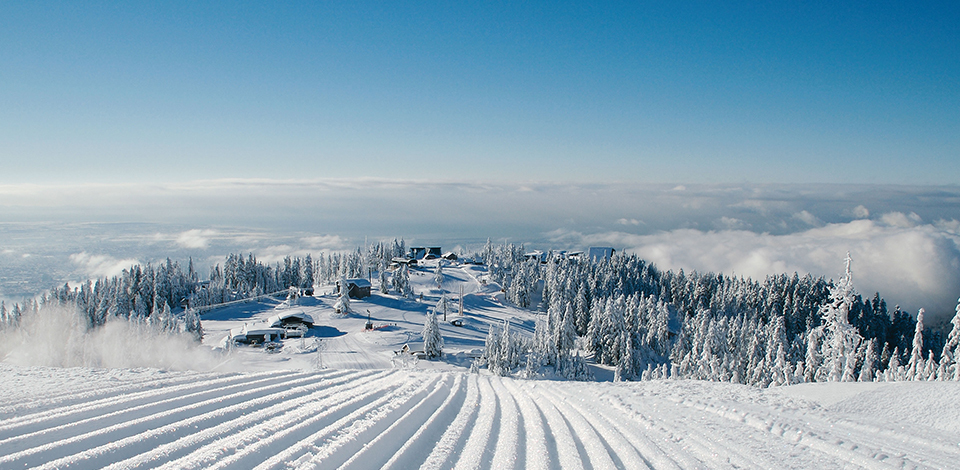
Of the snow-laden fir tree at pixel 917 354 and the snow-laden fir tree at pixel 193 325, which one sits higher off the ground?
the snow-laden fir tree at pixel 917 354

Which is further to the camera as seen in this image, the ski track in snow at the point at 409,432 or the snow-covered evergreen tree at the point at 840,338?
the snow-covered evergreen tree at the point at 840,338

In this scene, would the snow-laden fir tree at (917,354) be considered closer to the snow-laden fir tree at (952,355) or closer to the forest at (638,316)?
the forest at (638,316)

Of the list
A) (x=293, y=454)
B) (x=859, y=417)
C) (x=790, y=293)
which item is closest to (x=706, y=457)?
(x=859, y=417)

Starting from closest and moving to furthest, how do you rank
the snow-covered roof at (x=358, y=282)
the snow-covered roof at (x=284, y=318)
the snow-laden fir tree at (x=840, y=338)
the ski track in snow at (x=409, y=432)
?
1. the ski track in snow at (x=409, y=432)
2. the snow-laden fir tree at (x=840, y=338)
3. the snow-covered roof at (x=284, y=318)
4. the snow-covered roof at (x=358, y=282)

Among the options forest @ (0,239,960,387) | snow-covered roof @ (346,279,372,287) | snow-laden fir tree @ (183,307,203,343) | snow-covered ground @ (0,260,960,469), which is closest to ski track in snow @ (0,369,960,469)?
snow-covered ground @ (0,260,960,469)

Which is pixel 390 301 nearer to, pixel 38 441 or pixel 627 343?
pixel 627 343

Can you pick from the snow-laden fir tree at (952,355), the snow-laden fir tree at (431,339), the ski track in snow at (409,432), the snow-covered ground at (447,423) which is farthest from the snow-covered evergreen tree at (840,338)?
the snow-laden fir tree at (431,339)
